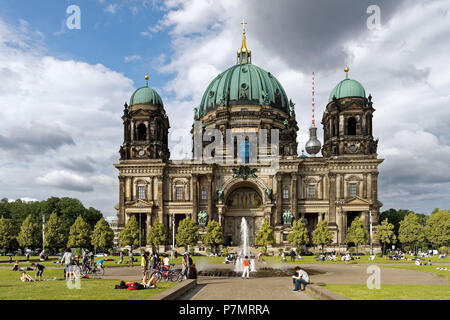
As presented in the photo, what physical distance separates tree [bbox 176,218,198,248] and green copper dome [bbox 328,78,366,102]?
134 feet

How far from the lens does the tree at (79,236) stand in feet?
244

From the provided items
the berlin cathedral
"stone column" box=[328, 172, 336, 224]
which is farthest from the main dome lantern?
"stone column" box=[328, 172, 336, 224]

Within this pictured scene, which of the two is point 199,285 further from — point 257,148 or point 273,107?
point 273,107

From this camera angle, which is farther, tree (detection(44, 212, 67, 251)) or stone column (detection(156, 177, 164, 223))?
stone column (detection(156, 177, 164, 223))

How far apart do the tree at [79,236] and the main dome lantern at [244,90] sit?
3990 centimetres

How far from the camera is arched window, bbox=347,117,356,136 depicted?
83.6 meters

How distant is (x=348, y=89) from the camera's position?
276 feet

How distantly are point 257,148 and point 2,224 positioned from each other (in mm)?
53194

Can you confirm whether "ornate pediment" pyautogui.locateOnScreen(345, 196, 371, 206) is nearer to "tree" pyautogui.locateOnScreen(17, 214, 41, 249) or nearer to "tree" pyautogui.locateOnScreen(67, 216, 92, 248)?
"tree" pyautogui.locateOnScreen(67, 216, 92, 248)

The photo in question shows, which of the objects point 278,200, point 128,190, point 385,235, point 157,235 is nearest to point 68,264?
point 157,235

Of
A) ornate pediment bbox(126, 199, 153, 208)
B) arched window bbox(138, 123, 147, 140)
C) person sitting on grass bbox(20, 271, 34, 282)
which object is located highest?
arched window bbox(138, 123, 147, 140)

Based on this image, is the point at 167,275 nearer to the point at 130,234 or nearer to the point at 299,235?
the point at 299,235
